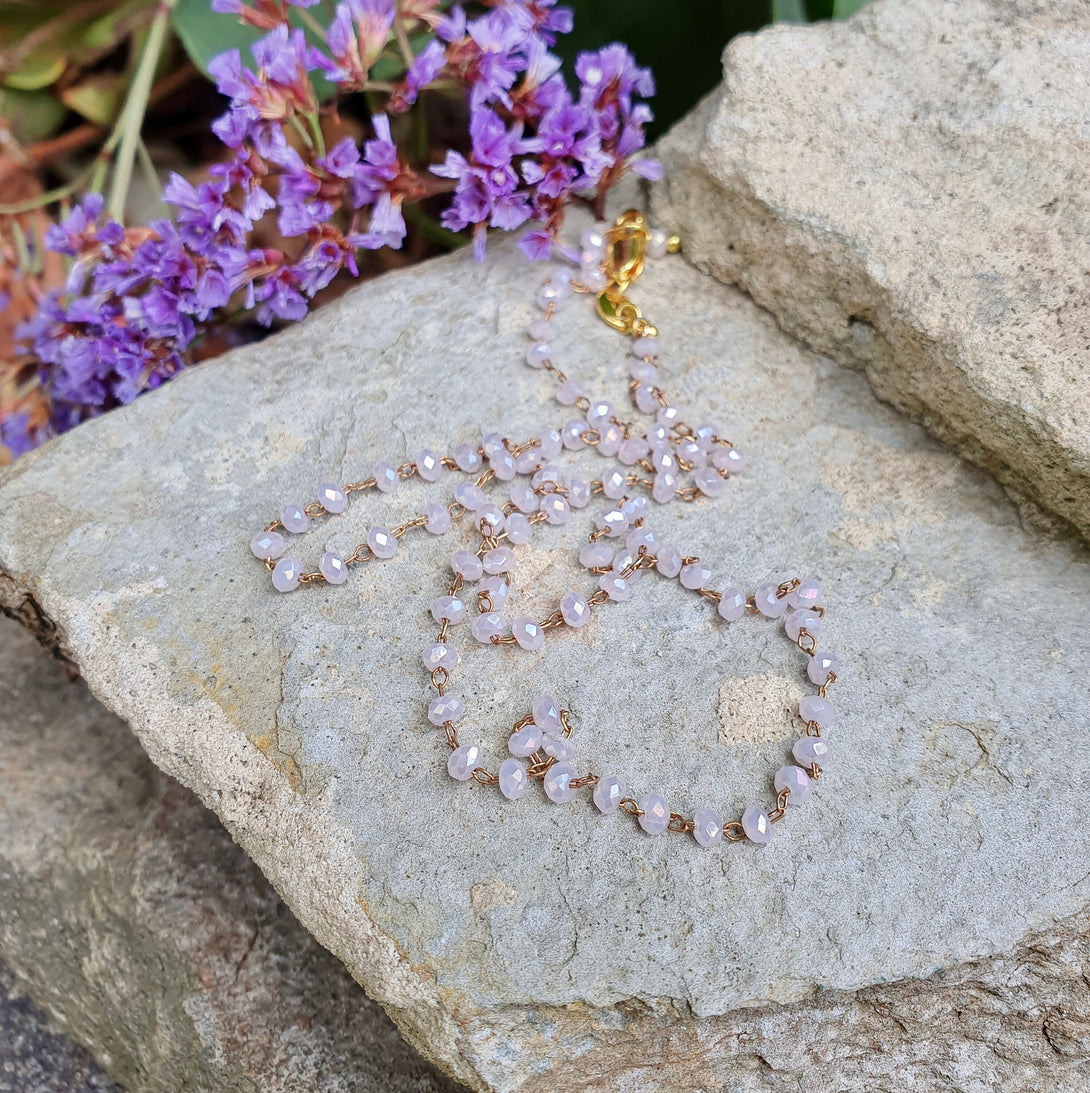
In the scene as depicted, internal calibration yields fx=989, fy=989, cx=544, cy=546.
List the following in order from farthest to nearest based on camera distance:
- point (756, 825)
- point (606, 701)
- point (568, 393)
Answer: point (568, 393) → point (606, 701) → point (756, 825)

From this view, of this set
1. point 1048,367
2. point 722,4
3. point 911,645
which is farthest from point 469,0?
point 911,645

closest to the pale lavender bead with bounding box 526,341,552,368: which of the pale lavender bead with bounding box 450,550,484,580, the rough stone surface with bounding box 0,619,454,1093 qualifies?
the pale lavender bead with bounding box 450,550,484,580

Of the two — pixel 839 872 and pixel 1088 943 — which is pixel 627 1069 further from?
pixel 1088 943

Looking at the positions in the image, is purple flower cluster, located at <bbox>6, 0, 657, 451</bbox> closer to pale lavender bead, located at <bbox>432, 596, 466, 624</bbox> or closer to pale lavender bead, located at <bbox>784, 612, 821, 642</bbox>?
pale lavender bead, located at <bbox>432, 596, 466, 624</bbox>

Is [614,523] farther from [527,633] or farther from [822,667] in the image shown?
[822,667]

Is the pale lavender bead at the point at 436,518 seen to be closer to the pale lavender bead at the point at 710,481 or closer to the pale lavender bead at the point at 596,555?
the pale lavender bead at the point at 596,555

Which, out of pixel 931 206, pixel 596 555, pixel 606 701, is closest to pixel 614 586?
pixel 596 555
